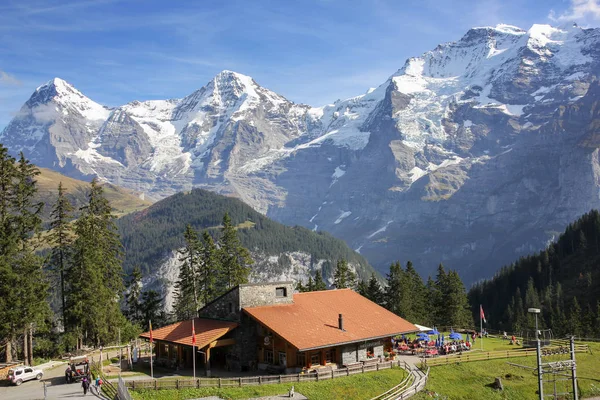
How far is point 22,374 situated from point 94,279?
17332 millimetres

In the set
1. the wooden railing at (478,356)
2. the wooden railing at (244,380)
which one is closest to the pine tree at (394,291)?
the wooden railing at (478,356)

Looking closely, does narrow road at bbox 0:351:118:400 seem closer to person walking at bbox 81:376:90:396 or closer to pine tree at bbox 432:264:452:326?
person walking at bbox 81:376:90:396

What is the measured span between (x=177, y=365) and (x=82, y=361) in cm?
843

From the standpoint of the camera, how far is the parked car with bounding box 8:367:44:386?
41.8 meters

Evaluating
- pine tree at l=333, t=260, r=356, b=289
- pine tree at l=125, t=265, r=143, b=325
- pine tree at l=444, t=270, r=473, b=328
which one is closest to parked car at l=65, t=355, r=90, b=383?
pine tree at l=125, t=265, r=143, b=325

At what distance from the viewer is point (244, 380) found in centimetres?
4150

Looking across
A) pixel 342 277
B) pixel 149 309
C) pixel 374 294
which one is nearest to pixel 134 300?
pixel 149 309

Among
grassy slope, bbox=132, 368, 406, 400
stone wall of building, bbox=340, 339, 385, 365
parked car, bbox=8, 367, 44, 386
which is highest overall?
parked car, bbox=8, 367, 44, 386

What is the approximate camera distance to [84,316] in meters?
59.0

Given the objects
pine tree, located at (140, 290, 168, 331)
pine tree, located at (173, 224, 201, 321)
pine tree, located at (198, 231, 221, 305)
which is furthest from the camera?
pine tree, located at (140, 290, 168, 331)

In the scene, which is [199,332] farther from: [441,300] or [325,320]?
[441,300]

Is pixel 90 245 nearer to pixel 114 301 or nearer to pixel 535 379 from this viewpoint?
pixel 114 301

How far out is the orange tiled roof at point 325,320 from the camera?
153ft

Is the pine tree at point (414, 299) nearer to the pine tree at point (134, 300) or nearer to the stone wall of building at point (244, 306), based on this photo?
the pine tree at point (134, 300)
